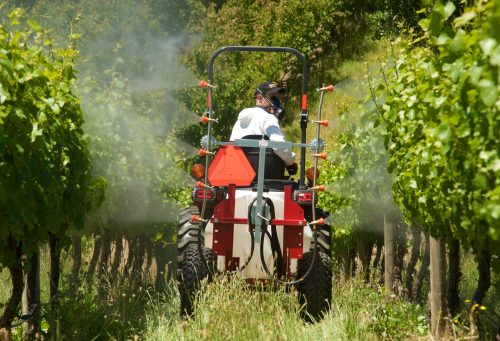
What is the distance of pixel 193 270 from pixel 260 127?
1.37 m

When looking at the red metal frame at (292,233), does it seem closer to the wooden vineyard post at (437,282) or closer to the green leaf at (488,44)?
the wooden vineyard post at (437,282)

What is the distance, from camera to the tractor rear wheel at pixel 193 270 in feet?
28.6

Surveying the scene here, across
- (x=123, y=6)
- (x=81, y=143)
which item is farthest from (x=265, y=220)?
(x=123, y=6)

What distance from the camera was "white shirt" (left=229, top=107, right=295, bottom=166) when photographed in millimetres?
8977

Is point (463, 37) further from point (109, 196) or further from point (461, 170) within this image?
point (109, 196)

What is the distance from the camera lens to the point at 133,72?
2300cm

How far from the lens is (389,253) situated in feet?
35.9

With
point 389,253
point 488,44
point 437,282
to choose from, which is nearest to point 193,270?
point 437,282

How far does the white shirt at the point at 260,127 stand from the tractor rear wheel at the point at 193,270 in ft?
3.39

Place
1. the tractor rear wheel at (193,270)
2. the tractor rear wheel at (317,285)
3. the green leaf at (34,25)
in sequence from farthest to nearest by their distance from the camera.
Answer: the tractor rear wheel at (317,285) → the tractor rear wheel at (193,270) → the green leaf at (34,25)

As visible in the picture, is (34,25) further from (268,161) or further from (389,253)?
(389,253)

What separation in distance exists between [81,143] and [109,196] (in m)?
2.51

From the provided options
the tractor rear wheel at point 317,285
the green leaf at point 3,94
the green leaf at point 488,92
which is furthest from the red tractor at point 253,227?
the green leaf at point 488,92

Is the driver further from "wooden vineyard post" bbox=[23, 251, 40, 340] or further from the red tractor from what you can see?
"wooden vineyard post" bbox=[23, 251, 40, 340]
